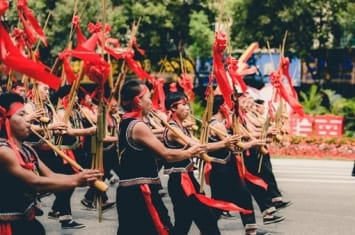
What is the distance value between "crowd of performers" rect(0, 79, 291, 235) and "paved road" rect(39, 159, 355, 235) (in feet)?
0.73

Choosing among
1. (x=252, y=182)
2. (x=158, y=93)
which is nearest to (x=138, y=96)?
(x=252, y=182)

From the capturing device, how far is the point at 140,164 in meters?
6.20

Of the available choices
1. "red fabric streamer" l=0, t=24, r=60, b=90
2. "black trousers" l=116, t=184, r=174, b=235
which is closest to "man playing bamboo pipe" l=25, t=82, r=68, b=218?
"black trousers" l=116, t=184, r=174, b=235

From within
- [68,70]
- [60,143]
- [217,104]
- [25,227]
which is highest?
[68,70]

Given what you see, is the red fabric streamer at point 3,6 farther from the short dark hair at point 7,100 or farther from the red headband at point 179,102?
the red headband at point 179,102

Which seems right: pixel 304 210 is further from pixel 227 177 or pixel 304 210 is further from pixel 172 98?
pixel 172 98

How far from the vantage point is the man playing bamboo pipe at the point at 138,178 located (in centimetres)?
614

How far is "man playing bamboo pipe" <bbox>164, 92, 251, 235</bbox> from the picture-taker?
24.0ft

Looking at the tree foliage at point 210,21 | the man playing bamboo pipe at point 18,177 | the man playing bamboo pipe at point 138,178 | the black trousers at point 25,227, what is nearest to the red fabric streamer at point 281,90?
the man playing bamboo pipe at point 138,178

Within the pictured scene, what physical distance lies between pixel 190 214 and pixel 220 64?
4.60 ft

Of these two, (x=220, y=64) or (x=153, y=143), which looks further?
(x=220, y=64)

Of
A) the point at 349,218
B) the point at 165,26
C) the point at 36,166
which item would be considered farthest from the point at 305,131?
the point at 36,166

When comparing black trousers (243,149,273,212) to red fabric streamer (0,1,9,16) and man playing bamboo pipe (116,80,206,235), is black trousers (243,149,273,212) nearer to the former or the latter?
man playing bamboo pipe (116,80,206,235)

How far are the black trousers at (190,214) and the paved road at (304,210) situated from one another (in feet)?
5.83
